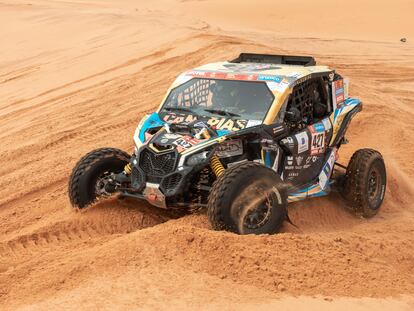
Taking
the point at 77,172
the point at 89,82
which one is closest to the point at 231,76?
the point at 77,172

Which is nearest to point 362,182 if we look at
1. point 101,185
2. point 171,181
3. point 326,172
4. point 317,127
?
point 326,172

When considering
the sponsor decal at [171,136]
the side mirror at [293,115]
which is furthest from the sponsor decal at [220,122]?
the side mirror at [293,115]

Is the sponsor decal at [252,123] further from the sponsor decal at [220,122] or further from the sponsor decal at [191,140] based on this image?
the sponsor decal at [191,140]

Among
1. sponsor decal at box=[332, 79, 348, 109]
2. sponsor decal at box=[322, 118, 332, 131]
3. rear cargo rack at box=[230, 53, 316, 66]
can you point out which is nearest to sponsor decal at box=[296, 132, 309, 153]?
sponsor decal at box=[322, 118, 332, 131]

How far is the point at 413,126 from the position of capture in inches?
504

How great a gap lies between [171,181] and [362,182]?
275 cm

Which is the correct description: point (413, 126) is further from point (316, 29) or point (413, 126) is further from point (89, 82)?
point (316, 29)

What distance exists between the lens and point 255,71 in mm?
7934

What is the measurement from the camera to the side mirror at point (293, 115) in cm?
732

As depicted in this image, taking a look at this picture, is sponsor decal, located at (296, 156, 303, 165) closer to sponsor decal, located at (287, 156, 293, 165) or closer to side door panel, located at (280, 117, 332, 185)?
side door panel, located at (280, 117, 332, 185)

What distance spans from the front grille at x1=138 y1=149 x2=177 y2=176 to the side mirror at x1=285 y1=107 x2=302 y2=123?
4.98 ft

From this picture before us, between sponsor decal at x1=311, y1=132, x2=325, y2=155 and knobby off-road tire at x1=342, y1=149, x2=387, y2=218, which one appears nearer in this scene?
sponsor decal at x1=311, y1=132, x2=325, y2=155

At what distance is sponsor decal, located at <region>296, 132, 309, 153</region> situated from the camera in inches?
294

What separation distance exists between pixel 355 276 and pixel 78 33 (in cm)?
2043
